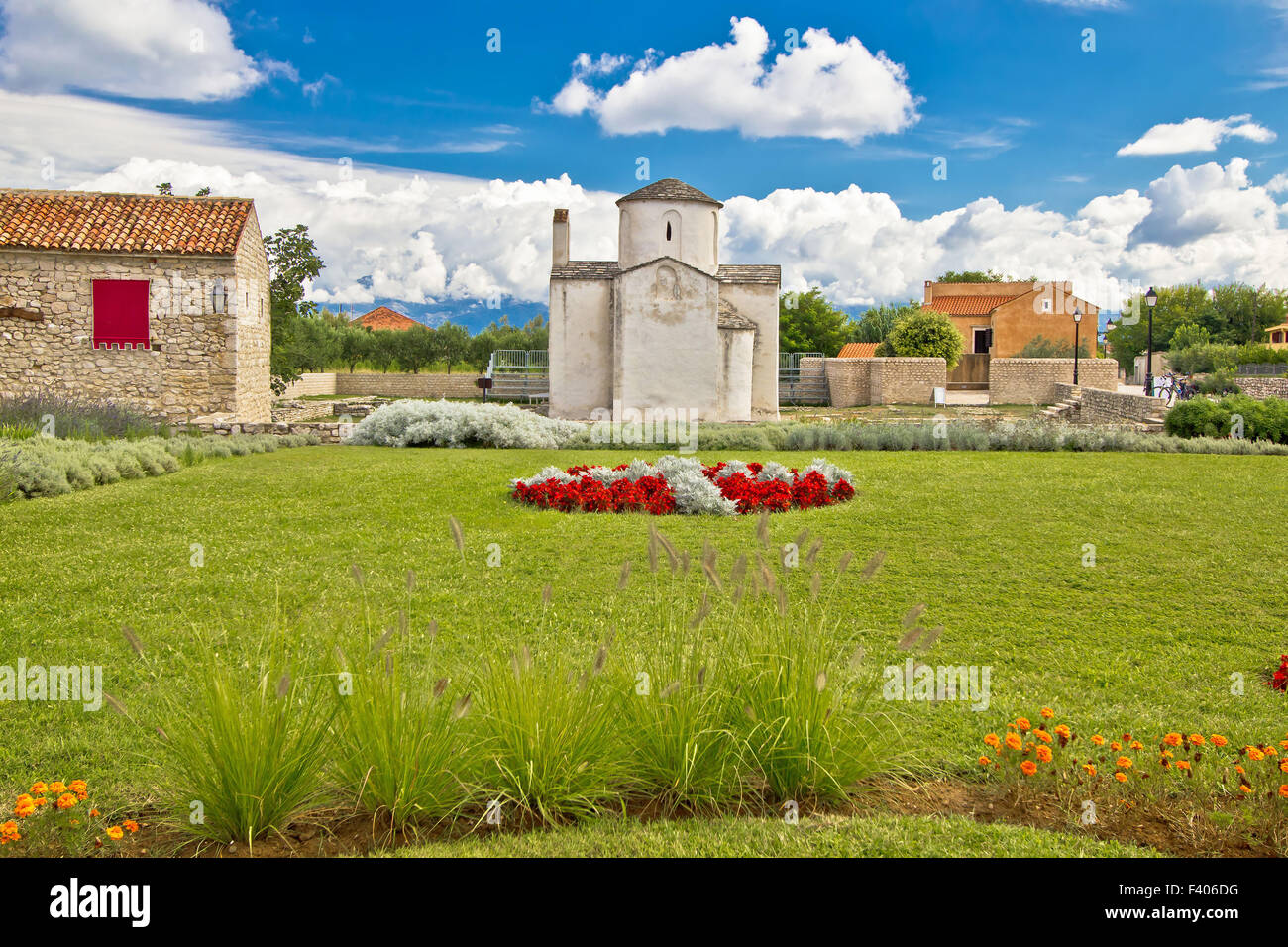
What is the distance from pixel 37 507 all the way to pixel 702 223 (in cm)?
2254

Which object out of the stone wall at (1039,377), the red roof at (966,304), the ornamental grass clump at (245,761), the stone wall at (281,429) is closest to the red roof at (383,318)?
the red roof at (966,304)

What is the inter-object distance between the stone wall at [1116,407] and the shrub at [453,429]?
1274 cm

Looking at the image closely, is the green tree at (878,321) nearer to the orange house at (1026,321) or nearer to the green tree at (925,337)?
the orange house at (1026,321)

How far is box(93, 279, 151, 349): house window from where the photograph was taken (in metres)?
22.8

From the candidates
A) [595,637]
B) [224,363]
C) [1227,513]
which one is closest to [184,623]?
[595,637]

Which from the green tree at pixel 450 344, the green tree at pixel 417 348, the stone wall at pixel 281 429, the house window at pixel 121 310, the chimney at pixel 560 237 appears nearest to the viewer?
the stone wall at pixel 281 429

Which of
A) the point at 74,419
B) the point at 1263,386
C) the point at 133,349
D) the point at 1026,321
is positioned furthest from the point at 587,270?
the point at 1026,321

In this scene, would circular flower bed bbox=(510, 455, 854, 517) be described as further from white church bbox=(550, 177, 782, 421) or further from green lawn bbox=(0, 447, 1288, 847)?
white church bbox=(550, 177, 782, 421)

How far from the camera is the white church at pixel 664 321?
2659 centimetres

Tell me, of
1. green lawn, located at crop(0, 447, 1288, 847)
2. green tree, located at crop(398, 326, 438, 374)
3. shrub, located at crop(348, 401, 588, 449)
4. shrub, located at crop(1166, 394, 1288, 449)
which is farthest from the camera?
green tree, located at crop(398, 326, 438, 374)

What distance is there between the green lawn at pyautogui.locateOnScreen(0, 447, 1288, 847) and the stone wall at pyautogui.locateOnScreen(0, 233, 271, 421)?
12.4m

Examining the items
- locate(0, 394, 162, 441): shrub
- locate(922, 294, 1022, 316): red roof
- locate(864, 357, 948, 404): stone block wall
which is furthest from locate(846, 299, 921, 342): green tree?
locate(0, 394, 162, 441): shrub
